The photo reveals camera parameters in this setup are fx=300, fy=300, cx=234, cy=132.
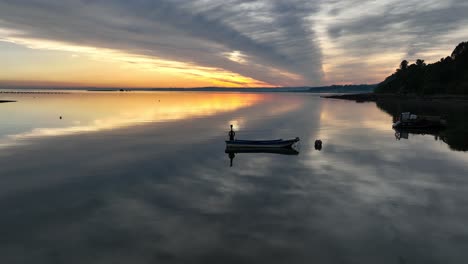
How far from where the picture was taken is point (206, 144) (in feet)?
149

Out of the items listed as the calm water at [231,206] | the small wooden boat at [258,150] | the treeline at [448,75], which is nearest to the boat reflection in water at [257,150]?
the small wooden boat at [258,150]

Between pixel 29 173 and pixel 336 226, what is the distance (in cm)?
2827

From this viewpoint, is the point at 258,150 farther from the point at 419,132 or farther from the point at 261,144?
the point at 419,132

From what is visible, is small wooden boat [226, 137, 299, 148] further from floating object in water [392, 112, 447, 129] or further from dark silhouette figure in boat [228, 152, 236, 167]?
floating object in water [392, 112, 447, 129]

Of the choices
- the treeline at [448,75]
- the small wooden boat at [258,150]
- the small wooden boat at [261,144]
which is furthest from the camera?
the treeline at [448,75]

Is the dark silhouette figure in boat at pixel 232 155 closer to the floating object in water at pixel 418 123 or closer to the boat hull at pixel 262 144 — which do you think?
the boat hull at pixel 262 144

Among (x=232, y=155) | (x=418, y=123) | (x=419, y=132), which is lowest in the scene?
(x=232, y=155)

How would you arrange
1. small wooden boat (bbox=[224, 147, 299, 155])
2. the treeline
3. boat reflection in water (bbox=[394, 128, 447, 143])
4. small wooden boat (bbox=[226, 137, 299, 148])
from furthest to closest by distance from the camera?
the treeline
boat reflection in water (bbox=[394, 128, 447, 143])
small wooden boat (bbox=[226, 137, 299, 148])
small wooden boat (bbox=[224, 147, 299, 155])

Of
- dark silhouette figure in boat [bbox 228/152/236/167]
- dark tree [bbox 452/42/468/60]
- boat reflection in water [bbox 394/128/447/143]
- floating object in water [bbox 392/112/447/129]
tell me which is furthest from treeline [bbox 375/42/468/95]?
dark silhouette figure in boat [bbox 228/152/236/167]

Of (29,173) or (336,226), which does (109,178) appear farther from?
(336,226)

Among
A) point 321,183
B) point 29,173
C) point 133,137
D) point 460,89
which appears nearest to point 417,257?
point 321,183

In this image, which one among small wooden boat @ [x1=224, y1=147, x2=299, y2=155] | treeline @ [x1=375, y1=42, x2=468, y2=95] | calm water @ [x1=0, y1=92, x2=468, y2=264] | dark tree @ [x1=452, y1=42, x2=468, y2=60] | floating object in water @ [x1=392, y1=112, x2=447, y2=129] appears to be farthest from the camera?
dark tree @ [x1=452, y1=42, x2=468, y2=60]

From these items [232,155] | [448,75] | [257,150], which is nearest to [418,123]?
[257,150]

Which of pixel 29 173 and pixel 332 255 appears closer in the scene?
pixel 332 255
